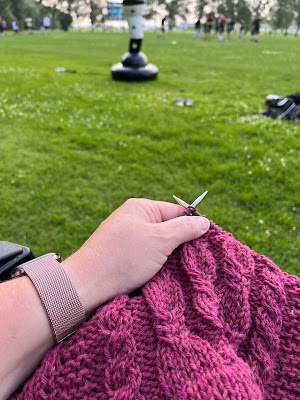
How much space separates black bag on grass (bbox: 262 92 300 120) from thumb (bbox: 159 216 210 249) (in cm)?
635

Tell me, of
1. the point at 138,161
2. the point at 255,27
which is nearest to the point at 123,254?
the point at 138,161

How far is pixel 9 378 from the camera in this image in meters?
0.94

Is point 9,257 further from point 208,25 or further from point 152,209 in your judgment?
point 208,25

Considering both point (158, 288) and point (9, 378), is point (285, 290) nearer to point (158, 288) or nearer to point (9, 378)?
point (158, 288)

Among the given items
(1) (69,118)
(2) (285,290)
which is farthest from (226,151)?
(2) (285,290)

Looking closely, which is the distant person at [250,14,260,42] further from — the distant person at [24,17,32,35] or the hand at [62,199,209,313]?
the hand at [62,199,209,313]

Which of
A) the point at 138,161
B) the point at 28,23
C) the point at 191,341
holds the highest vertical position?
the point at 28,23

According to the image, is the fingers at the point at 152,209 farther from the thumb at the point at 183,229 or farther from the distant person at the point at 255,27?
the distant person at the point at 255,27

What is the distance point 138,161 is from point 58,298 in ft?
14.0

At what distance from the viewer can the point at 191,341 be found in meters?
1.00

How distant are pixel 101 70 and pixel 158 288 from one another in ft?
41.0

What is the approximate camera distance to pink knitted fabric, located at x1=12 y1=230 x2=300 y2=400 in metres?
0.92

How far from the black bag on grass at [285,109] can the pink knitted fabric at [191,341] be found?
21.1ft

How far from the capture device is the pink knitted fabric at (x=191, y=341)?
0.92m
